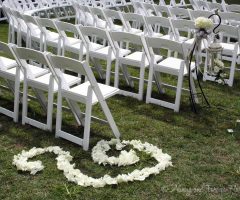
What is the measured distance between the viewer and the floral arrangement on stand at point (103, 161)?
4.79 m

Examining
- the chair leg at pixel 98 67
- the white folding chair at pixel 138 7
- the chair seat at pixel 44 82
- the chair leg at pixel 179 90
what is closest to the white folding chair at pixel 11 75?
the chair seat at pixel 44 82

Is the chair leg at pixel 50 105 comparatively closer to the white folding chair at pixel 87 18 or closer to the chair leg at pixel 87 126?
the chair leg at pixel 87 126

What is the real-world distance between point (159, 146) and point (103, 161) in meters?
0.90

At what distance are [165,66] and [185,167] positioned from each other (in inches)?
88.9

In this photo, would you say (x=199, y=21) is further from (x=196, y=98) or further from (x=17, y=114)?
(x=17, y=114)

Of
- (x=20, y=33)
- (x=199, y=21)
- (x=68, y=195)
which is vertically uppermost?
(x=199, y=21)

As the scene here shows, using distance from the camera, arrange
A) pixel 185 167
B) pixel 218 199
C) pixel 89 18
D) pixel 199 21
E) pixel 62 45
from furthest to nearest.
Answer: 1. pixel 89 18
2. pixel 62 45
3. pixel 199 21
4. pixel 185 167
5. pixel 218 199

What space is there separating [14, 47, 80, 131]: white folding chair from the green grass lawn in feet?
0.45

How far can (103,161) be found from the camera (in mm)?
5207

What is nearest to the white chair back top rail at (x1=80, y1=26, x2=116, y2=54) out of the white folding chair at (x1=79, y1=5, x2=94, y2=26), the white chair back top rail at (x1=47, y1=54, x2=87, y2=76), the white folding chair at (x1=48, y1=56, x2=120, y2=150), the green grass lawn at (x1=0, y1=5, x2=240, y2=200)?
the green grass lawn at (x1=0, y1=5, x2=240, y2=200)

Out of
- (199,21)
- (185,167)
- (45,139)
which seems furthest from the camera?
(199,21)

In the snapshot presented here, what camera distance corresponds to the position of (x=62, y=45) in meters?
8.40

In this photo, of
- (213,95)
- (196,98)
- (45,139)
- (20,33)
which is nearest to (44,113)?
(45,139)

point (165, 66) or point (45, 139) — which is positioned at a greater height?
point (165, 66)
